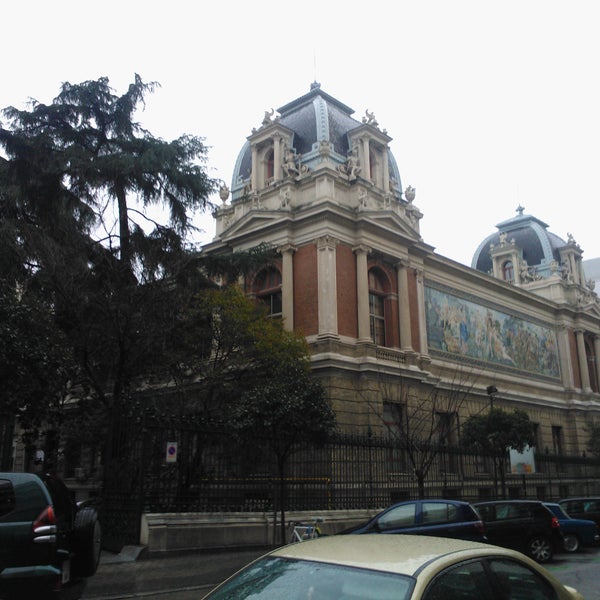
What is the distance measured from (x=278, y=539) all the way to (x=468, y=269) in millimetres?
23920

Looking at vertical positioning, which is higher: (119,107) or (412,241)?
(119,107)

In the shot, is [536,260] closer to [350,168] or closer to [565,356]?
[565,356]

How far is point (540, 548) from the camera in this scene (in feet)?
47.4

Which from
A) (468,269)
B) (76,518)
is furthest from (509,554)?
(468,269)

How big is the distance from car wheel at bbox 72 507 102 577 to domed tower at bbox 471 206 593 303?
140 ft

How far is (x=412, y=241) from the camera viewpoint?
31.8 metres

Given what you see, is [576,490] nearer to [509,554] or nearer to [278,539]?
[278,539]

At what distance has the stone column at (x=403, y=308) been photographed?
30561 millimetres

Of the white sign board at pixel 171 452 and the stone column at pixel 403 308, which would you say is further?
the stone column at pixel 403 308

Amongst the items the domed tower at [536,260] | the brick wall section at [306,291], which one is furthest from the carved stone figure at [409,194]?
the domed tower at [536,260]

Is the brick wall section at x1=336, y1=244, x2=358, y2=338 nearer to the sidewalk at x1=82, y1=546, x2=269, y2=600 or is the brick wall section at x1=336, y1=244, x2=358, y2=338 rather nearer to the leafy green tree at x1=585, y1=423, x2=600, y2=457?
the sidewalk at x1=82, y1=546, x2=269, y2=600

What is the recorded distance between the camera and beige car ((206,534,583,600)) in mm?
3709

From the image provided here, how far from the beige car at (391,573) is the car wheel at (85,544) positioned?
12.8 ft

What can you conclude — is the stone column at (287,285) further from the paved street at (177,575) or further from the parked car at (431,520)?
the parked car at (431,520)
